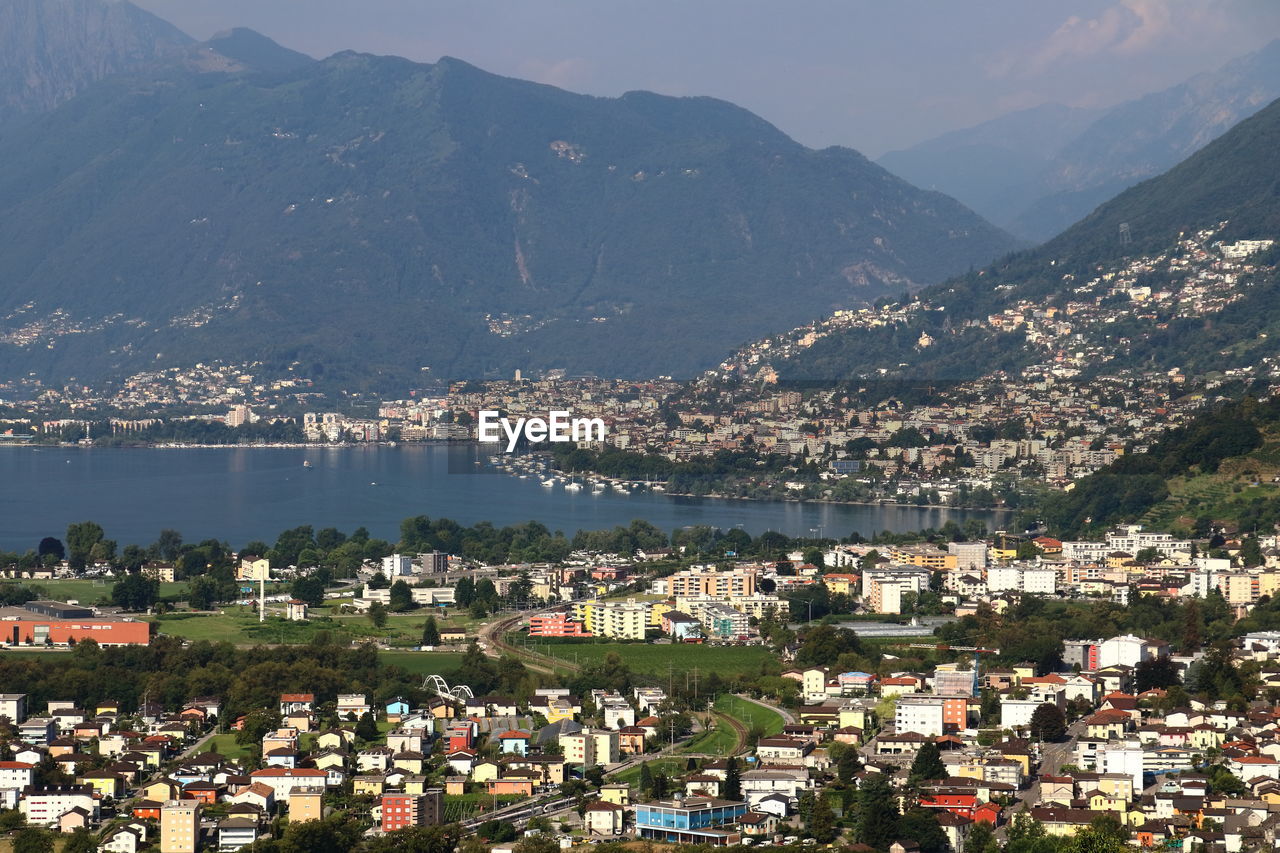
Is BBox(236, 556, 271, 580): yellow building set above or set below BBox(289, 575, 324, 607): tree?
above

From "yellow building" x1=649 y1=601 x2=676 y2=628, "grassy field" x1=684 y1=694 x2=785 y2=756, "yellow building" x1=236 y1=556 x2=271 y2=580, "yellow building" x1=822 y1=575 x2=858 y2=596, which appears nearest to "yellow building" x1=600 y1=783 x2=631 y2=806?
"grassy field" x1=684 y1=694 x2=785 y2=756

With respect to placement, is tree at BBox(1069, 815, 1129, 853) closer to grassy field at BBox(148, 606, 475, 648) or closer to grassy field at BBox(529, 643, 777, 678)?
grassy field at BBox(529, 643, 777, 678)

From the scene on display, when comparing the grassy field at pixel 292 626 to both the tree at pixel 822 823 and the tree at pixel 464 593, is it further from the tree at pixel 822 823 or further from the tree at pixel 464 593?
the tree at pixel 822 823


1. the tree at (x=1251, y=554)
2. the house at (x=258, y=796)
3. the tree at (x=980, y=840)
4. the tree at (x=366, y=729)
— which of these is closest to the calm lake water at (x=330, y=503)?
the tree at (x=1251, y=554)

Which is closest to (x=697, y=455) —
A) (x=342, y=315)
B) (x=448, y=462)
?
(x=448, y=462)

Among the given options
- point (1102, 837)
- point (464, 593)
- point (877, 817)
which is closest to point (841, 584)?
point (464, 593)

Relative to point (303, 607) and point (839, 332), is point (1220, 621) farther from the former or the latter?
point (839, 332)

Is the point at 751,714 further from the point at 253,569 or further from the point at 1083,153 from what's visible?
the point at 1083,153
